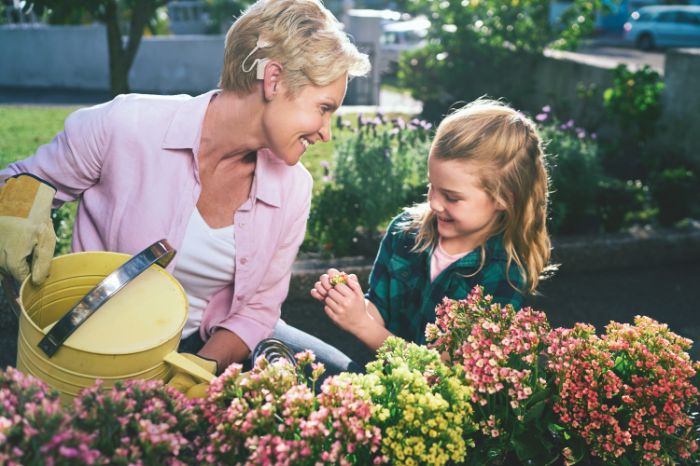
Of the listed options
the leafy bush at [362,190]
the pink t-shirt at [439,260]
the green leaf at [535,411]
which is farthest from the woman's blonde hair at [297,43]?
the leafy bush at [362,190]

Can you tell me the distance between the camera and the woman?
203 centimetres

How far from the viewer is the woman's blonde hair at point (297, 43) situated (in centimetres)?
200

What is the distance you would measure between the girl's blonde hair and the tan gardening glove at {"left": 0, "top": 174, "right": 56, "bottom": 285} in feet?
3.79

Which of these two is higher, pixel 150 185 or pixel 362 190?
pixel 150 185

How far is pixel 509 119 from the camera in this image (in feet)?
7.61

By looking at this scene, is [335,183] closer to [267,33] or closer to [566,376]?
[267,33]

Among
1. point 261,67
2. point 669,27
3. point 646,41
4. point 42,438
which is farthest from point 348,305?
point 646,41

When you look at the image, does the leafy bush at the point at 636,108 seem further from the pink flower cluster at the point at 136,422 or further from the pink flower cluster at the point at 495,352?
the pink flower cluster at the point at 136,422

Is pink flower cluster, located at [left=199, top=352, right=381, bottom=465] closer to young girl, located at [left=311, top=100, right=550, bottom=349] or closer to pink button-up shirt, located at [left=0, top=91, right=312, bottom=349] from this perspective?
young girl, located at [left=311, top=100, right=550, bottom=349]

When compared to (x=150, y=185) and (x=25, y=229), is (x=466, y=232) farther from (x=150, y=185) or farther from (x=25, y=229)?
(x=25, y=229)

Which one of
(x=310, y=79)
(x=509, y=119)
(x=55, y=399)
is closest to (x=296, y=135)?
(x=310, y=79)

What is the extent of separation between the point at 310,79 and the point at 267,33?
177 mm

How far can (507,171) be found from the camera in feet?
7.36

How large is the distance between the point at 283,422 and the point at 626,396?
0.63 meters
